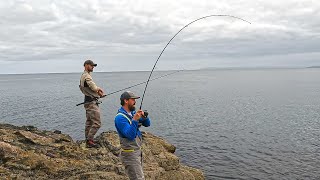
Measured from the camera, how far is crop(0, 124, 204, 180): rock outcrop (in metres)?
9.80

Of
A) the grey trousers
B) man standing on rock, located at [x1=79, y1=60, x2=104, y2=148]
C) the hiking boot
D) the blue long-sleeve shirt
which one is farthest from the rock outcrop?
the blue long-sleeve shirt

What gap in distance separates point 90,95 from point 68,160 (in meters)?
2.51

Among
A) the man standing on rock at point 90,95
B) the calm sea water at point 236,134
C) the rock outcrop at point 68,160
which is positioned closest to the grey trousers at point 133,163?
the rock outcrop at point 68,160

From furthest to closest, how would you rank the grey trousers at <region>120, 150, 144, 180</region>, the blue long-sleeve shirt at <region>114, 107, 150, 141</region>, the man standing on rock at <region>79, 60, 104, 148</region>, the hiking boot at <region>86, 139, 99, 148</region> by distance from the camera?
the hiking boot at <region>86, 139, 99, 148</region>, the man standing on rock at <region>79, 60, 104, 148</region>, the grey trousers at <region>120, 150, 144, 180</region>, the blue long-sleeve shirt at <region>114, 107, 150, 141</region>

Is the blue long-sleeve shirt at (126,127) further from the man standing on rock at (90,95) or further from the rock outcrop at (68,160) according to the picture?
the man standing on rock at (90,95)

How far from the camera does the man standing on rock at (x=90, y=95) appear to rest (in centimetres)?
1130

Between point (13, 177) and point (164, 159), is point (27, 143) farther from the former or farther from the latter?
point (164, 159)

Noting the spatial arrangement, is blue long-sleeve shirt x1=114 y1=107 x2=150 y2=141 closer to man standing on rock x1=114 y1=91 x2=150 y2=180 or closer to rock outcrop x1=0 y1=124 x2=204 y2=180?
man standing on rock x1=114 y1=91 x2=150 y2=180

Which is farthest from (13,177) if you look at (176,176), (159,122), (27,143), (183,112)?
(183,112)

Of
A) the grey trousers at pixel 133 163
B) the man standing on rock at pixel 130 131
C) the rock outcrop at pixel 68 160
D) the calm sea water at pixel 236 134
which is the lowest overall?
the calm sea water at pixel 236 134

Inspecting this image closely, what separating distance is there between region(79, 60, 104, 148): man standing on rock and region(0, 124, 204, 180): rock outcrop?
1044mm

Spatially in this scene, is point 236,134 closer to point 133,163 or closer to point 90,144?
point 90,144

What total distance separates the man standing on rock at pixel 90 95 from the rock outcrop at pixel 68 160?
104 centimetres

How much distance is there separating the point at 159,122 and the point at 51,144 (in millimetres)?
29917
